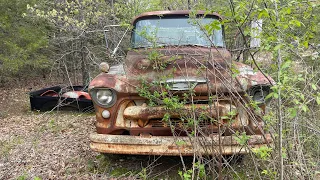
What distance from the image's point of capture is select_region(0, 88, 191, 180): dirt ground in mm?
3719

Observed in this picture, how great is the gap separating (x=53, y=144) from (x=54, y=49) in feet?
33.0

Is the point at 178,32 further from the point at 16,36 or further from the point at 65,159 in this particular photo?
the point at 16,36

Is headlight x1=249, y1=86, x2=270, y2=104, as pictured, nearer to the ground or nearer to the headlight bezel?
the ground

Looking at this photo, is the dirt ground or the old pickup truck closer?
the old pickup truck

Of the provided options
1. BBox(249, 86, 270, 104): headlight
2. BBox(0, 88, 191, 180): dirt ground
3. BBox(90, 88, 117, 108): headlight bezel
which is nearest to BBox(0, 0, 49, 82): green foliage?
BBox(0, 88, 191, 180): dirt ground

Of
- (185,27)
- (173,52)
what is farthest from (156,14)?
(173,52)

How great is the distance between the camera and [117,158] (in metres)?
4.24

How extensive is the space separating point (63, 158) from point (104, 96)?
1.49 meters

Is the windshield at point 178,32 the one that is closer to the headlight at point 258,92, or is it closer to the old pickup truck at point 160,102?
the old pickup truck at point 160,102

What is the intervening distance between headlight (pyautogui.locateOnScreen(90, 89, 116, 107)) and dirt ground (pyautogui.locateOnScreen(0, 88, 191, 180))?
89cm

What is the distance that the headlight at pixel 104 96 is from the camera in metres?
3.52

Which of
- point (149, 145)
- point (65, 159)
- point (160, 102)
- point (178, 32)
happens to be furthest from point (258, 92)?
point (65, 159)

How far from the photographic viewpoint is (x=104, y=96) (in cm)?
353

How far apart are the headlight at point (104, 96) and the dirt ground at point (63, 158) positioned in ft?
2.93
